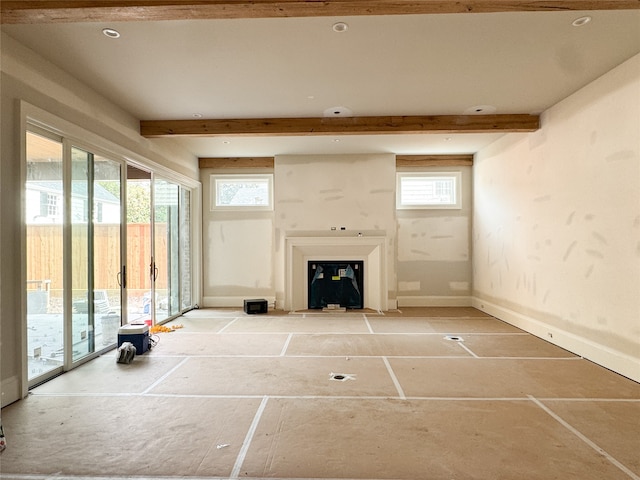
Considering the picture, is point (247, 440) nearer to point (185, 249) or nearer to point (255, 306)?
point (255, 306)

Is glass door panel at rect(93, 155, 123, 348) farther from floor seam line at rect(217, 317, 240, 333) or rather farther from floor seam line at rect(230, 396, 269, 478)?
floor seam line at rect(230, 396, 269, 478)

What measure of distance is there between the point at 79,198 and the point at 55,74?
1.21m

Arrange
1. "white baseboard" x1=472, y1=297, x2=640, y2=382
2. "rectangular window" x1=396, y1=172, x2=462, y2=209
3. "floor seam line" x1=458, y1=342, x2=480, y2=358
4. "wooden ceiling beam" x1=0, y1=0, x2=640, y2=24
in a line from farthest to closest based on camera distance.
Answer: "rectangular window" x1=396, y1=172, x2=462, y2=209 < "floor seam line" x1=458, y1=342, x2=480, y2=358 < "white baseboard" x1=472, y1=297, x2=640, y2=382 < "wooden ceiling beam" x1=0, y1=0, x2=640, y2=24

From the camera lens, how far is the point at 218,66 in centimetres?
354

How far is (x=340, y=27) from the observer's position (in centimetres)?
285

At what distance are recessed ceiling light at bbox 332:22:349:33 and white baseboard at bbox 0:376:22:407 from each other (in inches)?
147

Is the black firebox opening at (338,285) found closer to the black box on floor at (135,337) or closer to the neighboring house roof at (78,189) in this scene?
the black box on floor at (135,337)

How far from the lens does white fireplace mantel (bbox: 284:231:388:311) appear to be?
704 centimetres

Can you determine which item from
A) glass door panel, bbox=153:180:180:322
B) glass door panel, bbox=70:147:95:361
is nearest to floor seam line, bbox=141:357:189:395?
glass door panel, bbox=70:147:95:361

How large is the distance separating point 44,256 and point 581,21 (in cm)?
496

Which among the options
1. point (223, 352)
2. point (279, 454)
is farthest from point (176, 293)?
point (279, 454)

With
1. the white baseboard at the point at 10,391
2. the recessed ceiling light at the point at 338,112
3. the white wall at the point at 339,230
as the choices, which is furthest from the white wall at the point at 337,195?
the white baseboard at the point at 10,391

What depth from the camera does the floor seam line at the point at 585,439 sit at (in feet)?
6.88

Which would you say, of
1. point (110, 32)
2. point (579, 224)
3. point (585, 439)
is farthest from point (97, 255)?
point (579, 224)
